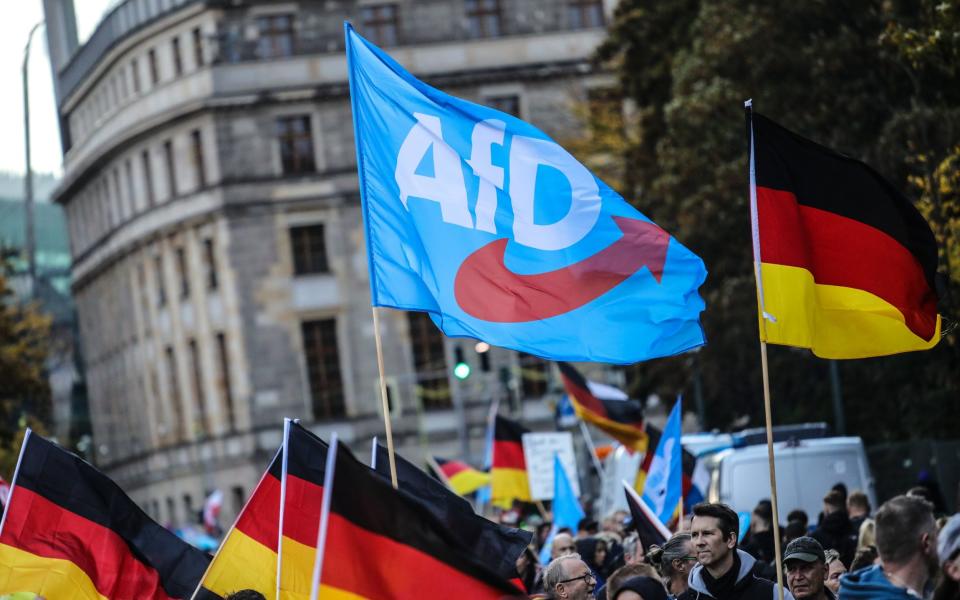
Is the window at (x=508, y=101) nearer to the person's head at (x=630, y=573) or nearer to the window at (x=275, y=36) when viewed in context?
the window at (x=275, y=36)

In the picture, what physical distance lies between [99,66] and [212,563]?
6375cm

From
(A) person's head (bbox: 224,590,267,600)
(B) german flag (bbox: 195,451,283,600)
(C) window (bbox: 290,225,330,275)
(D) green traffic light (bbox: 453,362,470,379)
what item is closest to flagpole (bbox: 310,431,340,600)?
(A) person's head (bbox: 224,590,267,600)

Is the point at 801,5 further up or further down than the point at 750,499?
further up

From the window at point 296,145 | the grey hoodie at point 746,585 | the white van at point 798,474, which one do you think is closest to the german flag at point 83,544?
the grey hoodie at point 746,585

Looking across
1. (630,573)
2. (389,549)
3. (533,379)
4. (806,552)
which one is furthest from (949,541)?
(533,379)

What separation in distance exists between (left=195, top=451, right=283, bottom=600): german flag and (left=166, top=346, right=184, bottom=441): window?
58.1 metres

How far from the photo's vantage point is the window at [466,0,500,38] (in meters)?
64.1

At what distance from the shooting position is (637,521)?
1184 centimetres

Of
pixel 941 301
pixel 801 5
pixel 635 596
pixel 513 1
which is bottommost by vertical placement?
pixel 635 596

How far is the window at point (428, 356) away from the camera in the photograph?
63281 mm

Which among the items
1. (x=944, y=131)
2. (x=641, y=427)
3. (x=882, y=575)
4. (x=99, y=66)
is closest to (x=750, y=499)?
(x=641, y=427)

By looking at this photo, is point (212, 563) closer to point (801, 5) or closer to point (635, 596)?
point (635, 596)

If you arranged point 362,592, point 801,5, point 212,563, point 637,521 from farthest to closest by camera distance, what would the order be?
1. point 801,5
2. point 637,521
3. point 212,563
4. point 362,592

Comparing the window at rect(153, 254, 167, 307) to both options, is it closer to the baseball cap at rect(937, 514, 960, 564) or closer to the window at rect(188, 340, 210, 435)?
the window at rect(188, 340, 210, 435)
